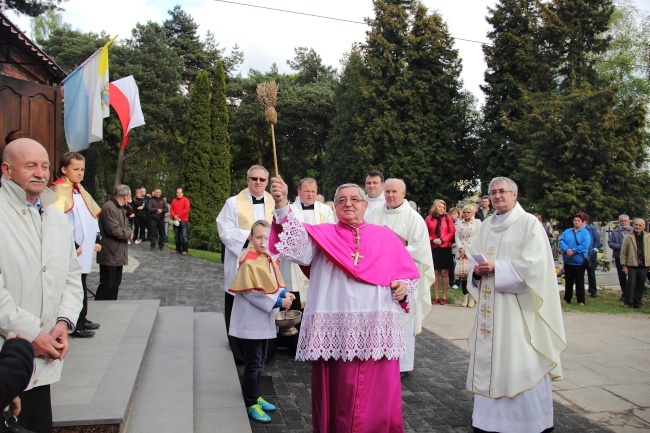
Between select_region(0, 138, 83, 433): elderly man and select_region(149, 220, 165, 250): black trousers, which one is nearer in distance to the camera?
select_region(0, 138, 83, 433): elderly man

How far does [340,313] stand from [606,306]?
9152 millimetres

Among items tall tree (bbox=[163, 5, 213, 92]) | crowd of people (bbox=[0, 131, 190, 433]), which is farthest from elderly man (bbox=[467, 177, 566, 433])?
tall tree (bbox=[163, 5, 213, 92])

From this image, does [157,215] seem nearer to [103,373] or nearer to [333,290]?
[103,373]

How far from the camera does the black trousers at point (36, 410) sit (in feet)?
9.04

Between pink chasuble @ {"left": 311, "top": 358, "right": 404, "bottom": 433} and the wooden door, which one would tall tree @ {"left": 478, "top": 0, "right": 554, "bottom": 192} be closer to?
A: the wooden door

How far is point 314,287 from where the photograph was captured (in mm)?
3920

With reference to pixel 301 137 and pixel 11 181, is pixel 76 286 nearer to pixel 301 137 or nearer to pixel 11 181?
pixel 11 181

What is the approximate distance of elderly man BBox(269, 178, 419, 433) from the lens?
3666mm

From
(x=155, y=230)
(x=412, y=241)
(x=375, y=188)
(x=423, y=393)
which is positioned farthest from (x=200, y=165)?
(x=423, y=393)

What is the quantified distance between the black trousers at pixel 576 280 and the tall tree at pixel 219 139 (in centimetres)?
1366

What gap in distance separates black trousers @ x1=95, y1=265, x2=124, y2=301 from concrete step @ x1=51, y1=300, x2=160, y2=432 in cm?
59

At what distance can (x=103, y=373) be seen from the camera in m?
4.47

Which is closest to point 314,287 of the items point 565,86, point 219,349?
point 219,349

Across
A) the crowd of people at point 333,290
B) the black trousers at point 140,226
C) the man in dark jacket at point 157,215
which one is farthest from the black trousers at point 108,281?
the black trousers at point 140,226
